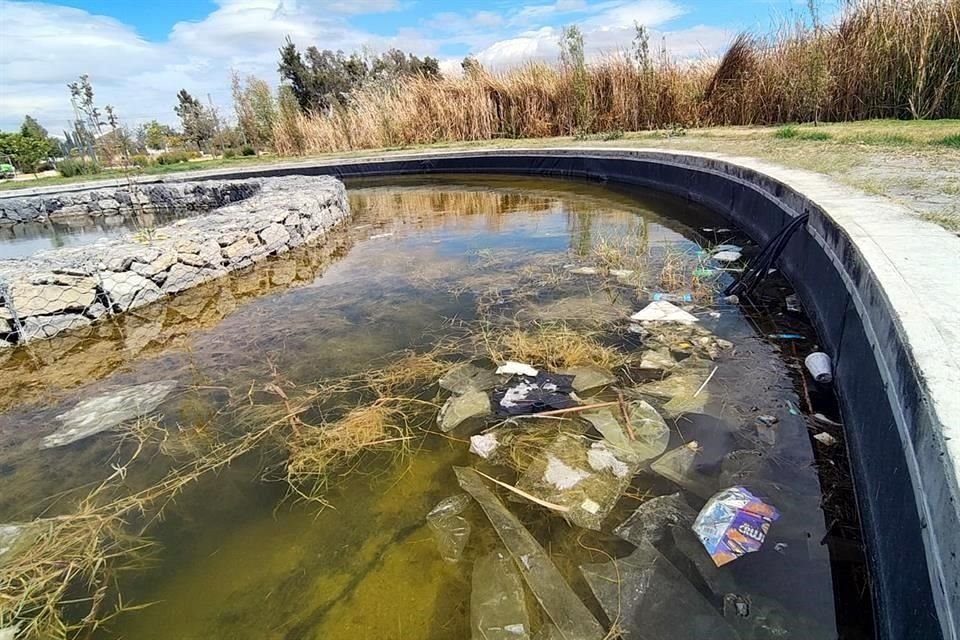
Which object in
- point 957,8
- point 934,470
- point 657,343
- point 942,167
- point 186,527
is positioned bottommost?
point 186,527

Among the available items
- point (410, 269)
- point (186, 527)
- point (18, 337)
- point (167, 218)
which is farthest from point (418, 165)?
point (186, 527)

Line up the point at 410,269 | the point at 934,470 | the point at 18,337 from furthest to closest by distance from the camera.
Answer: the point at 410,269 < the point at 18,337 < the point at 934,470

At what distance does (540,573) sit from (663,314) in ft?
6.66

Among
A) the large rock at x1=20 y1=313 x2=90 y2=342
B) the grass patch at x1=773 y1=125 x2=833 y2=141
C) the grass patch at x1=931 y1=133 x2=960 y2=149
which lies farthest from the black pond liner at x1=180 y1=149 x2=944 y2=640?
the large rock at x1=20 y1=313 x2=90 y2=342

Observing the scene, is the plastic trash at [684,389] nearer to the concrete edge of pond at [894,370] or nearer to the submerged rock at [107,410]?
the concrete edge of pond at [894,370]

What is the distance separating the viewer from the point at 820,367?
238 cm

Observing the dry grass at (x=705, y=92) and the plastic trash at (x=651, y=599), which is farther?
the dry grass at (x=705, y=92)

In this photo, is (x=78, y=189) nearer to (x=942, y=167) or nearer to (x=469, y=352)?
(x=469, y=352)

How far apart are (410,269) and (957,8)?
28.5 ft

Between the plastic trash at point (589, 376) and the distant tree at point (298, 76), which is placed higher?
the distant tree at point (298, 76)

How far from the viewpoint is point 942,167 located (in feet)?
13.5

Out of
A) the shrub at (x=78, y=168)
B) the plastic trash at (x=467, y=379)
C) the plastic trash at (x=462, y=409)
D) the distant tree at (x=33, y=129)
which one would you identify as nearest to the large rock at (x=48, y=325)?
the plastic trash at (x=467, y=379)

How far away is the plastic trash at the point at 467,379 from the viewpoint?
8.34 ft

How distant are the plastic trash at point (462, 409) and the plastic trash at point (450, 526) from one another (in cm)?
45
